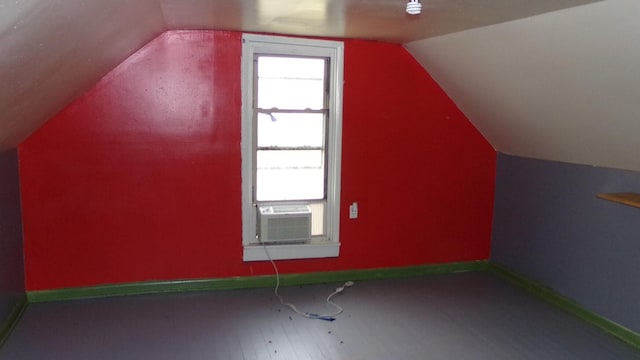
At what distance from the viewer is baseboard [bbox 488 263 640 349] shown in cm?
316

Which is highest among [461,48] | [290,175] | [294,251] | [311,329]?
[461,48]

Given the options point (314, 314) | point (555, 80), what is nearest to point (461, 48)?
point (555, 80)

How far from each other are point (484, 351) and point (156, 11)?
2.63m

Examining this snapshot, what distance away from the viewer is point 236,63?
376cm

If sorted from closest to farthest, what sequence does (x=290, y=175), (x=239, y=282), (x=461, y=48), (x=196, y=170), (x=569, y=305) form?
1. (x=461, y=48)
2. (x=569, y=305)
3. (x=196, y=170)
4. (x=239, y=282)
5. (x=290, y=175)

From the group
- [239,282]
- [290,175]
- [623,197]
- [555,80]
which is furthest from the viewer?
[290,175]

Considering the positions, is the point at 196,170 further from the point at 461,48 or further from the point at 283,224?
the point at 461,48

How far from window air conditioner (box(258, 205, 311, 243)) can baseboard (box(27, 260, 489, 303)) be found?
33 cm

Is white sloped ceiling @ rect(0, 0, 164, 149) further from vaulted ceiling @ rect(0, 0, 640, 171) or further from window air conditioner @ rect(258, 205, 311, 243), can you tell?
window air conditioner @ rect(258, 205, 311, 243)

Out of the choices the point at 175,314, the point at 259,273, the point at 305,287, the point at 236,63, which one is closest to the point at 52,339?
the point at 175,314

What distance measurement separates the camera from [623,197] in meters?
3.07

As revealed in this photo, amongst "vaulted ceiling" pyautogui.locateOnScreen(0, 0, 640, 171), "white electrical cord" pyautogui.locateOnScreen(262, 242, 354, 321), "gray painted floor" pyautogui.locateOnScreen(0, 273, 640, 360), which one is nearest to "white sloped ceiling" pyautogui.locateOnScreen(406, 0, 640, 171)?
"vaulted ceiling" pyautogui.locateOnScreen(0, 0, 640, 171)

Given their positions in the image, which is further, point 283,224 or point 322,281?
point 322,281

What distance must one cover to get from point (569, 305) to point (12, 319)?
3.65m
